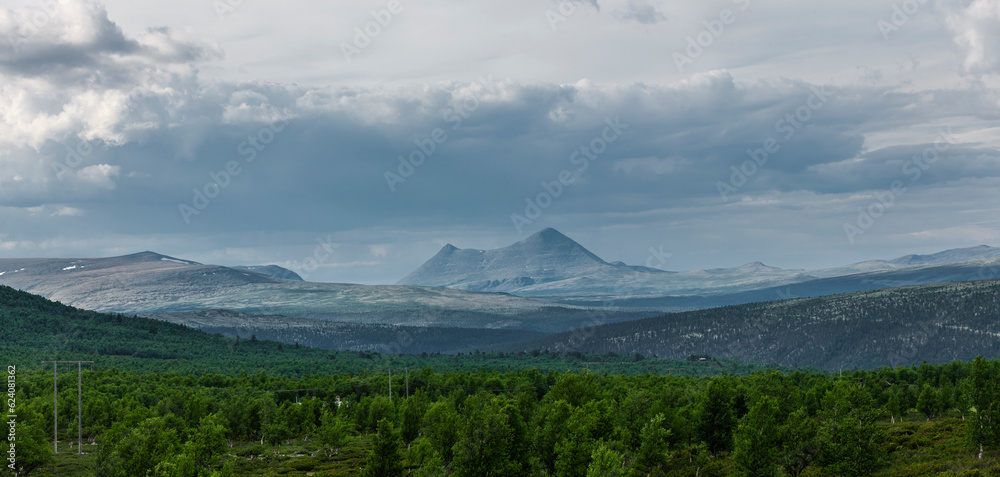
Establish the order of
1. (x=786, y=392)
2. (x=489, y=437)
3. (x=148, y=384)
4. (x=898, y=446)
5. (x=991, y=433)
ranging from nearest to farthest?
(x=991, y=433), (x=489, y=437), (x=898, y=446), (x=786, y=392), (x=148, y=384)

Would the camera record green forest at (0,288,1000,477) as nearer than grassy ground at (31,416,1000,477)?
No

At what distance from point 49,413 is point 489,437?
8691 cm

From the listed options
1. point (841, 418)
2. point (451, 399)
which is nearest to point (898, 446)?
point (841, 418)

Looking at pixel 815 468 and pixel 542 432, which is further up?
pixel 542 432

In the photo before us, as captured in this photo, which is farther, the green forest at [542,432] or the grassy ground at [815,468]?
the green forest at [542,432]

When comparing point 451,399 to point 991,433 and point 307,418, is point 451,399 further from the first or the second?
point 991,433

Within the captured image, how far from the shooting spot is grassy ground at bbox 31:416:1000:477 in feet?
311

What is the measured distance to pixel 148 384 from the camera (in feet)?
587

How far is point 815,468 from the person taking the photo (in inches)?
4109

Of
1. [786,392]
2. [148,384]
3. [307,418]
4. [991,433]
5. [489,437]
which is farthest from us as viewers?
[148,384]

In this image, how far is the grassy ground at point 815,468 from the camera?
94.9 metres

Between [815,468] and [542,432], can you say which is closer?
[815,468]

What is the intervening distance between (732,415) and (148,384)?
12452 cm

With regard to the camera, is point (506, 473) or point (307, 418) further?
point (307, 418)
